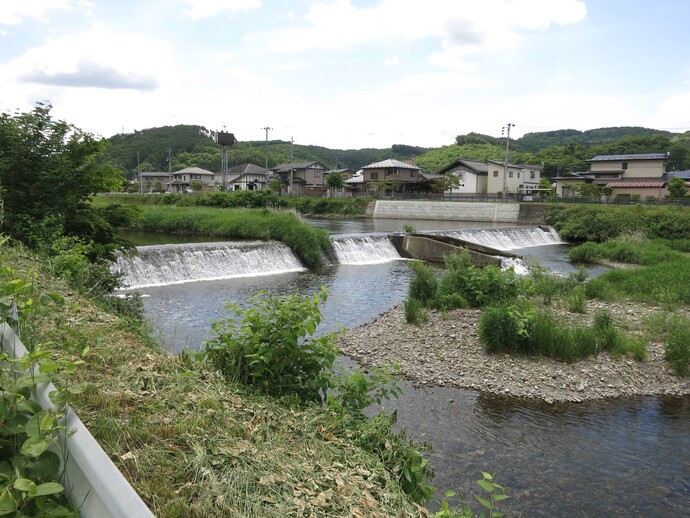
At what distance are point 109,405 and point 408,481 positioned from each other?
223 cm

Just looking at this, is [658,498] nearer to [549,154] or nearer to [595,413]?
[595,413]

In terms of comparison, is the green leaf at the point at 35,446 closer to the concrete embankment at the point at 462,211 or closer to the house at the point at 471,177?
the concrete embankment at the point at 462,211

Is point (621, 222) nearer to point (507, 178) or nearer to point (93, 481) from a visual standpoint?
point (507, 178)

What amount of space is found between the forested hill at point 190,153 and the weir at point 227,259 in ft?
231

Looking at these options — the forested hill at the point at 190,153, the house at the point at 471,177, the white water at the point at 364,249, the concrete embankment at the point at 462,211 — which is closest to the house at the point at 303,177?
the forested hill at the point at 190,153

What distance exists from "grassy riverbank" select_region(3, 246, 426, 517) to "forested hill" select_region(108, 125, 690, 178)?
7206 centimetres

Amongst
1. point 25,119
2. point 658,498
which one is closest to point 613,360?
point 658,498

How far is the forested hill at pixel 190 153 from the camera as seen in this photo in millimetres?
103750

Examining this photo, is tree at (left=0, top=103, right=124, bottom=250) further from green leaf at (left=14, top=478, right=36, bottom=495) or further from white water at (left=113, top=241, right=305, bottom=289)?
green leaf at (left=14, top=478, right=36, bottom=495)

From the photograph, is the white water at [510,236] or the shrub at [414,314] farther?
the white water at [510,236]

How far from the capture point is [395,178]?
6419cm

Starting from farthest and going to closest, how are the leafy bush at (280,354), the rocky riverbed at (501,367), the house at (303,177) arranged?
the house at (303,177), the rocky riverbed at (501,367), the leafy bush at (280,354)

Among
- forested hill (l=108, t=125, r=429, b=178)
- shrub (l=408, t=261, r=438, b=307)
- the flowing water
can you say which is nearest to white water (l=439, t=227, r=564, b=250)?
shrub (l=408, t=261, r=438, b=307)

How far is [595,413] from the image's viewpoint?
25.8ft
